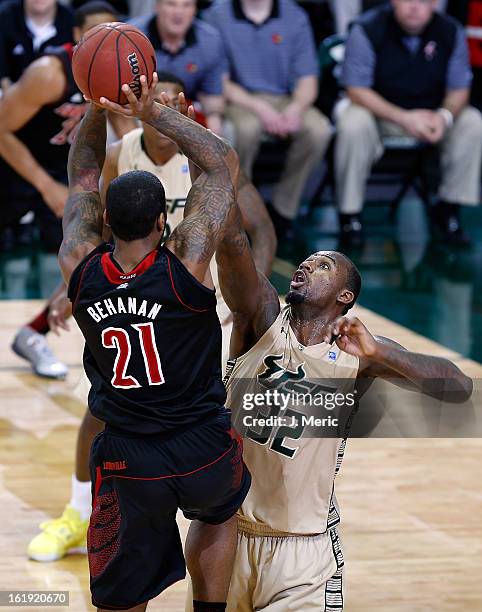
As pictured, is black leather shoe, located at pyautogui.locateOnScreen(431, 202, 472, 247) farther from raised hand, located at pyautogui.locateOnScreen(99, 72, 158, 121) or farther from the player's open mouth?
raised hand, located at pyautogui.locateOnScreen(99, 72, 158, 121)

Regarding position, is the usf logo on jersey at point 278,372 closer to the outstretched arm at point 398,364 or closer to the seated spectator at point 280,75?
Result: the outstretched arm at point 398,364

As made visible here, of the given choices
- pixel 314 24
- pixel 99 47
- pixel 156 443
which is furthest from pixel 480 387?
pixel 314 24

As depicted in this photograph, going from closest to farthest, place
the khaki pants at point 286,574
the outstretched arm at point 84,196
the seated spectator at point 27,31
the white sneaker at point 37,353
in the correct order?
the outstretched arm at point 84,196 → the khaki pants at point 286,574 → the white sneaker at point 37,353 → the seated spectator at point 27,31

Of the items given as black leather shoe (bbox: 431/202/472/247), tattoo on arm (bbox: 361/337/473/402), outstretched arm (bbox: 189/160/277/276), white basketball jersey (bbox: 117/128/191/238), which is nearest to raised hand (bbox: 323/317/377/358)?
tattoo on arm (bbox: 361/337/473/402)

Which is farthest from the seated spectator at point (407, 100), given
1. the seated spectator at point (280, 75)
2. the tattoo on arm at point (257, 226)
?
the tattoo on arm at point (257, 226)

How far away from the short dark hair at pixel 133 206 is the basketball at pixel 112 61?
0.27 m

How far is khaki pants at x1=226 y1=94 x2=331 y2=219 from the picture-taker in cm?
935

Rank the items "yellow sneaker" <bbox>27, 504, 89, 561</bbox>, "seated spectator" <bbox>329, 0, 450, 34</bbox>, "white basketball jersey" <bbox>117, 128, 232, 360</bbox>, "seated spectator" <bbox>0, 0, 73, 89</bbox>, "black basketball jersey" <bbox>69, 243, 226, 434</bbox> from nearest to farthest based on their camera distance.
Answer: "black basketball jersey" <bbox>69, 243, 226, 434</bbox> < "yellow sneaker" <bbox>27, 504, 89, 561</bbox> < "white basketball jersey" <bbox>117, 128, 232, 360</bbox> < "seated spectator" <bbox>0, 0, 73, 89</bbox> < "seated spectator" <bbox>329, 0, 450, 34</bbox>

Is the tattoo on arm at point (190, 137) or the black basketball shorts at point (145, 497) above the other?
the tattoo on arm at point (190, 137)

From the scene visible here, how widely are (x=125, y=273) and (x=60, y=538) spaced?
1.67m

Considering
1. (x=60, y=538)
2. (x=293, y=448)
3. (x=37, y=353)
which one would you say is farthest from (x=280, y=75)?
(x=293, y=448)

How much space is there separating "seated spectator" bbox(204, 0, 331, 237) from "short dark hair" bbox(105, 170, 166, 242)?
620cm

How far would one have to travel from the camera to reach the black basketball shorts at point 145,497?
3.33 metres

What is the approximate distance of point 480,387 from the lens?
4395 millimetres
